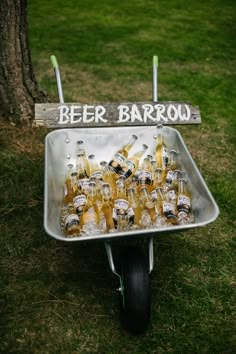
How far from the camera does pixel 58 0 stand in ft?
27.9

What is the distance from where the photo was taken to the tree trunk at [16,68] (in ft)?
11.8

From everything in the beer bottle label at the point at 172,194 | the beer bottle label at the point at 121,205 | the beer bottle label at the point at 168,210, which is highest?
the beer bottle label at the point at 121,205

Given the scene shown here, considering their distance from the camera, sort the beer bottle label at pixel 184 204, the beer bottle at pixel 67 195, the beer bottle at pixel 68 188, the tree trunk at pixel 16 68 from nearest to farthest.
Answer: the beer bottle label at pixel 184 204
the beer bottle at pixel 67 195
the beer bottle at pixel 68 188
the tree trunk at pixel 16 68

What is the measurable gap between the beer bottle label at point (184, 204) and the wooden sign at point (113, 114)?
1.84 feet

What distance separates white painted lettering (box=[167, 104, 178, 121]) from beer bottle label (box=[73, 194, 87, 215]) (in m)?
0.75

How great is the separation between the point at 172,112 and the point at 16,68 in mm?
1688

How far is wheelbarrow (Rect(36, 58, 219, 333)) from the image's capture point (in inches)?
75.7

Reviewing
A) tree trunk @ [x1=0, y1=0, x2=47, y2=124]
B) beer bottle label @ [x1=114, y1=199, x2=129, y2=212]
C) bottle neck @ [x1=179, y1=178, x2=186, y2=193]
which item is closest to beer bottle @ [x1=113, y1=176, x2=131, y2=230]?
beer bottle label @ [x1=114, y1=199, x2=129, y2=212]

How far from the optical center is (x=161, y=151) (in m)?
2.71

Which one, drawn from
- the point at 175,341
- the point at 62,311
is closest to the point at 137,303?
the point at 175,341

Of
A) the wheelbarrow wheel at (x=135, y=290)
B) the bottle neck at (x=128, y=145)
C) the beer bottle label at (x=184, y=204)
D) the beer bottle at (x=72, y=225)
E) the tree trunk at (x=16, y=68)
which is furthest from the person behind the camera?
the tree trunk at (x=16, y=68)

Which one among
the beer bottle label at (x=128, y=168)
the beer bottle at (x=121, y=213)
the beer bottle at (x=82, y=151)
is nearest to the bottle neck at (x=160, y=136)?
the beer bottle label at (x=128, y=168)

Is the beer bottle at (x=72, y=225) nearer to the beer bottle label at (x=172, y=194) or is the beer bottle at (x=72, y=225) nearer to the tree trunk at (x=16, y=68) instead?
the beer bottle label at (x=172, y=194)

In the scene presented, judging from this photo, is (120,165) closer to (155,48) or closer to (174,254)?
(174,254)
